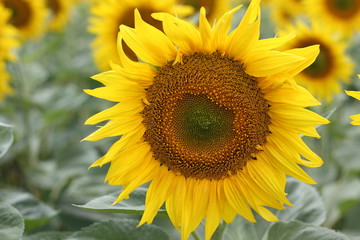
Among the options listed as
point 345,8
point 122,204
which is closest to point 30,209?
point 122,204

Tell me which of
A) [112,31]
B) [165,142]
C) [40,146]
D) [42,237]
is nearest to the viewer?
[165,142]

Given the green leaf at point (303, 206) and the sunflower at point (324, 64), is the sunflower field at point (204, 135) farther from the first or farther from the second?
the sunflower at point (324, 64)

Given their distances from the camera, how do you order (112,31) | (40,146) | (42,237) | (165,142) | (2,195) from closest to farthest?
1. (165,142)
2. (42,237)
3. (2,195)
4. (112,31)
5. (40,146)

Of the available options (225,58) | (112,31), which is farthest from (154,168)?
(112,31)

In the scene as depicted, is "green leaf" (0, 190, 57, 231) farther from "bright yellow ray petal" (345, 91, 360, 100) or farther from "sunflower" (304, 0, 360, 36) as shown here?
"sunflower" (304, 0, 360, 36)

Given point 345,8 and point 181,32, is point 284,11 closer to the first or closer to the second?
point 345,8

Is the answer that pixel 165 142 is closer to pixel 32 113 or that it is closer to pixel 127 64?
pixel 127 64
